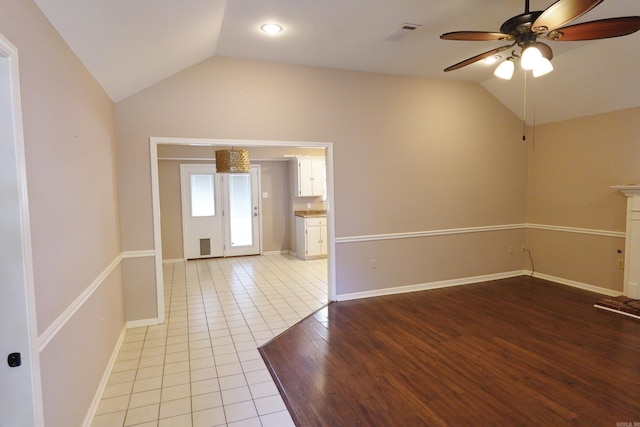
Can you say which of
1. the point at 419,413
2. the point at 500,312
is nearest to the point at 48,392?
the point at 419,413

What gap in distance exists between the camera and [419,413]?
2260 mm

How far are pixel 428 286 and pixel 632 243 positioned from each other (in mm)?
2473

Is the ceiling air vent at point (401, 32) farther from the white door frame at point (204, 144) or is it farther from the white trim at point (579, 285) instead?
the white trim at point (579, 285)

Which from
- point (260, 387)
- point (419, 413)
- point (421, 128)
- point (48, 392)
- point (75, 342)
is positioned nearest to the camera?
point (48, 392)

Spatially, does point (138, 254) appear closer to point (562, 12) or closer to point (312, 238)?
point (312, 238)

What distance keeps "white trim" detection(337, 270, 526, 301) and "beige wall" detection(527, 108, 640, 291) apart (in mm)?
605

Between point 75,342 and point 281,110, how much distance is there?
3061 mm

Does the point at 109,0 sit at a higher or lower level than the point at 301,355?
higher

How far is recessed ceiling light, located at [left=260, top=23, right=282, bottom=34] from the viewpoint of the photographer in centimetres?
317

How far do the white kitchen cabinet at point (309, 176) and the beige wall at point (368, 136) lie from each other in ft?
9.22

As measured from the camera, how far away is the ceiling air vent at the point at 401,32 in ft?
10.5

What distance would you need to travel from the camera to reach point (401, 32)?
334 centimetres

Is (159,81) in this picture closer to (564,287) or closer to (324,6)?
(324,6)

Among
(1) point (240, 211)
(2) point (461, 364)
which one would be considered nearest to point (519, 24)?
(2) point (461, 364)
